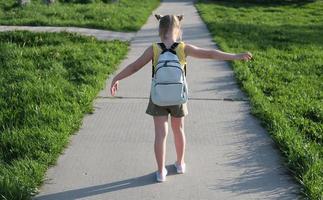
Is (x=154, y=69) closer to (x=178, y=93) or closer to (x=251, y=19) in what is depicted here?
(x=178, y=93)

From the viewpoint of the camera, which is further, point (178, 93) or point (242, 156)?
point (242, 156)

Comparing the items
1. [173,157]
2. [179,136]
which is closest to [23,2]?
[173,157]

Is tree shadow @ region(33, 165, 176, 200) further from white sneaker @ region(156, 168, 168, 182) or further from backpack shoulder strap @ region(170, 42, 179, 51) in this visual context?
backpack shoulder strap @ region(170, 42, 179, 51)

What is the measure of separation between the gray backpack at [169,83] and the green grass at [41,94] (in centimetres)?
109

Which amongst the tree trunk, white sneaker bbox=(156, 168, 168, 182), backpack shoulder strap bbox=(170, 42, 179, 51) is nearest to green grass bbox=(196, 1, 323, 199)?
white sneaker bbox=(156, 168, 168, 182)

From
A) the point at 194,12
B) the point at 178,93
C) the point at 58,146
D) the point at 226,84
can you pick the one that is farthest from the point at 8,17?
the point at 178,93

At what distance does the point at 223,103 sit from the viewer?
6594 mm

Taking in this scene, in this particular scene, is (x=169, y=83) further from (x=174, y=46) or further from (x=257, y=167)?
(x=257, y=167)

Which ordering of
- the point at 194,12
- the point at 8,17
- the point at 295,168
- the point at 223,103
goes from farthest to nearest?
1. the point at 194,12
2. the point at 8,17
3. the point at 223,103
4. the point at 295,168

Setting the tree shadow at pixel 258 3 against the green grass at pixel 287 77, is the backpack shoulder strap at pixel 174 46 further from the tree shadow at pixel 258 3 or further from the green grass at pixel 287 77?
the tree shadow at pixel 258 3

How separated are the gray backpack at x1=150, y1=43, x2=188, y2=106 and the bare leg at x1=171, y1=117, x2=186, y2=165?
0.29 metres

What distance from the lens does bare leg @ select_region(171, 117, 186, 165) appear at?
14.8ft

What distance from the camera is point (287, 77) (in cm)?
792

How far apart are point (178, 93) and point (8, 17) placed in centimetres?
994
